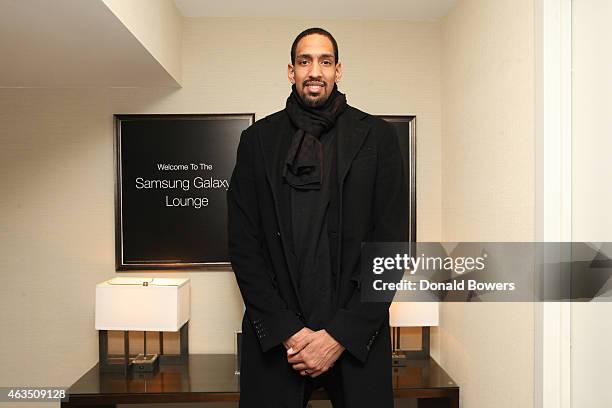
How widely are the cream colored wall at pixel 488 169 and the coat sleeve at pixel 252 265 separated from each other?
0.79 meters

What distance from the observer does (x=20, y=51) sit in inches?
81.2

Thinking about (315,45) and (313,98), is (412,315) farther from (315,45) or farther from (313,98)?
(315,45)

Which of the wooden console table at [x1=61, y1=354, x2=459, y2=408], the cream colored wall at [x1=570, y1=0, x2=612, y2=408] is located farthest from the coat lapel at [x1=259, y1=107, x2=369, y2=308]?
the wooden console table at [x1=61, y1=354, x2=459, y2=408]

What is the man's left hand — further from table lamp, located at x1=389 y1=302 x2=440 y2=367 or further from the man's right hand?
table lamp, located at x1=389 y1=302 x2=440 y2=367

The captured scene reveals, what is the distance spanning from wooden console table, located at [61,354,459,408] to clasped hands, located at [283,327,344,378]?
24.6 inches

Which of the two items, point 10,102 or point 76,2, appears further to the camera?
point 10,102

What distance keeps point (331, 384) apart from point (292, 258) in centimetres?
44

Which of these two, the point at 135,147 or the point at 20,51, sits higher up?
the point at 20,51

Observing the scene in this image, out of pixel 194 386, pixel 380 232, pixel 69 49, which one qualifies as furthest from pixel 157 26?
pixel 194 386

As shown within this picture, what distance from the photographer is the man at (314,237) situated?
5.62 ft

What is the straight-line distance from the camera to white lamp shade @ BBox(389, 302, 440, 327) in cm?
251

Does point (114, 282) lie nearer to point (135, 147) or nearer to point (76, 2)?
point (135, 147)

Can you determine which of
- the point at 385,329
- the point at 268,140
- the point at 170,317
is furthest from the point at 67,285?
the point at 385,329

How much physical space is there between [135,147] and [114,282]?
659mm
